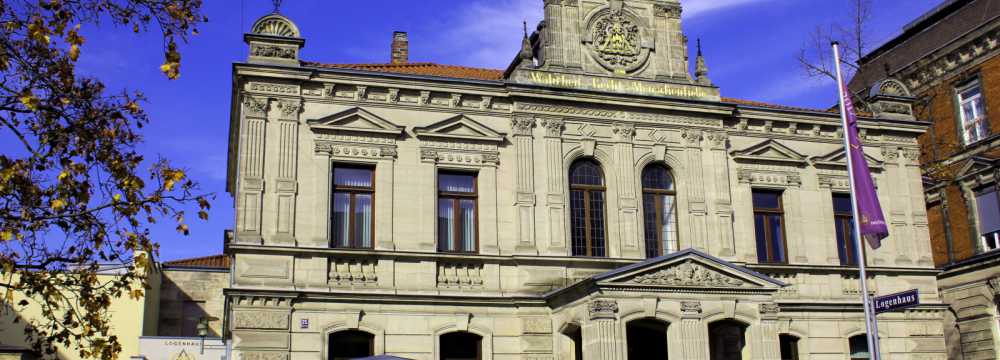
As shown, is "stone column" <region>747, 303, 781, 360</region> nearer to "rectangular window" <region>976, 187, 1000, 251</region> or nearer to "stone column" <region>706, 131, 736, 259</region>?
"stone column" <region>706, 131, 736, 259</region>

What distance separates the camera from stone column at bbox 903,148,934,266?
28031 millimetres

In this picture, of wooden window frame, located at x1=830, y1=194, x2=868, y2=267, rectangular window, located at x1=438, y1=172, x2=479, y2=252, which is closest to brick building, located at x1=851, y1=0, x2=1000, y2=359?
wooden window frame, located at x1=830, y1=194, x2=868, y2=267

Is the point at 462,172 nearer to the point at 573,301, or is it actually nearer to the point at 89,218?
the point at 573,301

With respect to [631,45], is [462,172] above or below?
below

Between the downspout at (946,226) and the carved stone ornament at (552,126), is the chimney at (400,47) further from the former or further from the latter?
the downspout at (946,226)

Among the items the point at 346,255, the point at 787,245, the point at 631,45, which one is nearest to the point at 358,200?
the point at 346,255

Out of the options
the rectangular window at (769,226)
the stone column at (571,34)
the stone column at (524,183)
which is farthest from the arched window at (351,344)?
the rectangular window at (769,226)

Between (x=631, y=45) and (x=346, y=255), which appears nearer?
(x=346, y=255)

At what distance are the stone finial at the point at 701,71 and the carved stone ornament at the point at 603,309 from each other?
7.90m

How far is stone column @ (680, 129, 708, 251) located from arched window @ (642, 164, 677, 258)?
0.37 metres

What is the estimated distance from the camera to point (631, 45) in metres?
26.7

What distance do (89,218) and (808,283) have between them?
63.6ft

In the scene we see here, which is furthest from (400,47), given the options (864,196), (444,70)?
(864,196)

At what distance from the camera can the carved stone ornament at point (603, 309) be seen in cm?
2167
